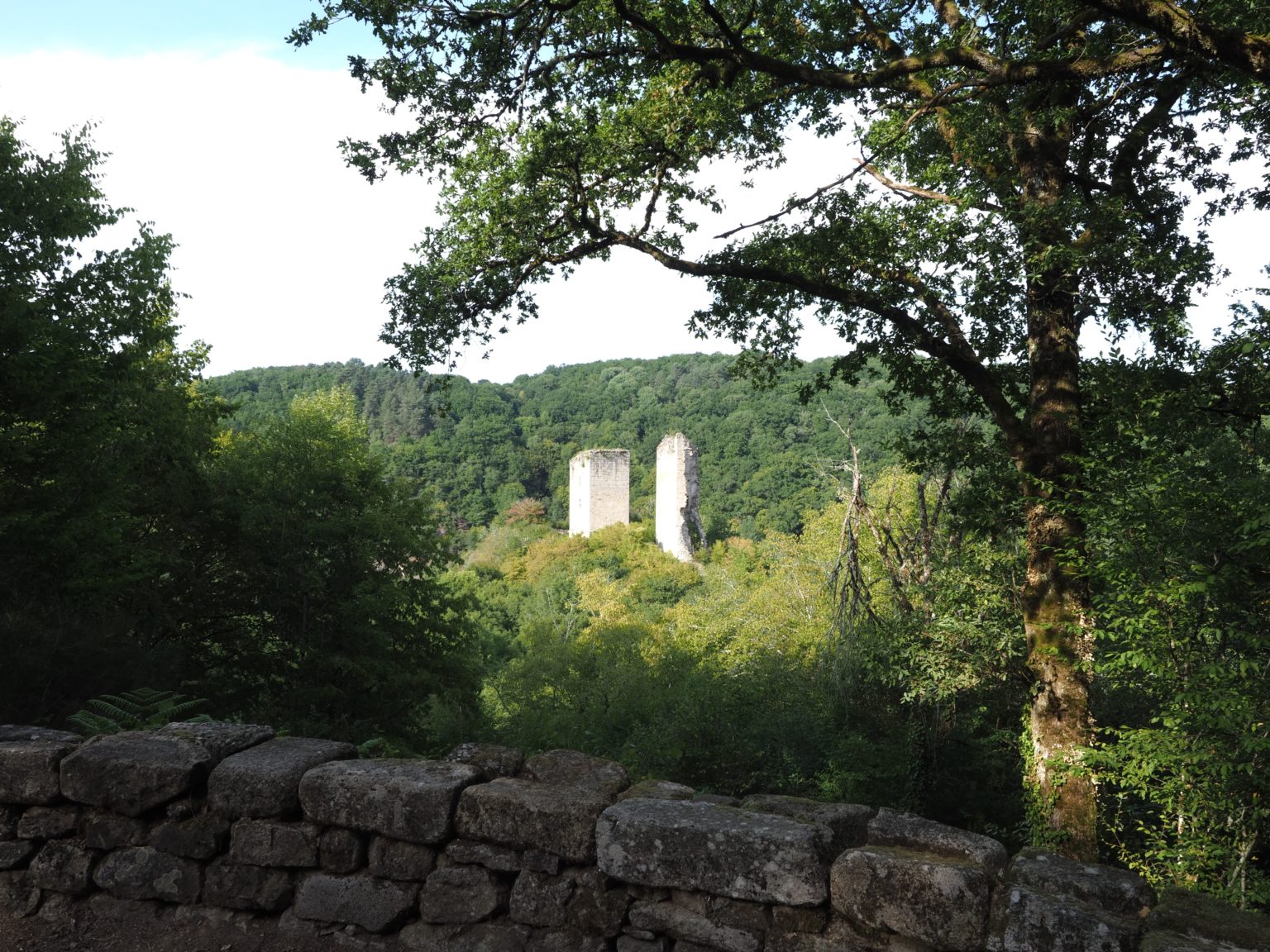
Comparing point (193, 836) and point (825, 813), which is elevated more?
point (825, 813)

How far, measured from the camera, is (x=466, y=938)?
3.37 m

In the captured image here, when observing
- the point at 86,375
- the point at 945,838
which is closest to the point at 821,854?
the point at 945,838

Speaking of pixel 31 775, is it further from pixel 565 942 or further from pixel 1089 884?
pixel 1089 884

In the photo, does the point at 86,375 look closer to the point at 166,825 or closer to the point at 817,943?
the point at 166,825

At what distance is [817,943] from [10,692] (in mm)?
7029

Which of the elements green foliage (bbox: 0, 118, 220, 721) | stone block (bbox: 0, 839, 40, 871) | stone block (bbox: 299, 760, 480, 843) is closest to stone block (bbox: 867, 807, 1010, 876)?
stone block (bbox: 299, 760, 480, 843)

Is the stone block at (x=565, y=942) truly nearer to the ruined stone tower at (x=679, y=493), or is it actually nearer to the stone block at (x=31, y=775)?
the stone block at (x=31, y=775)

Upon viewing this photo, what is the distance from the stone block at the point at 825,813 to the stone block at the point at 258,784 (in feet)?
6.10

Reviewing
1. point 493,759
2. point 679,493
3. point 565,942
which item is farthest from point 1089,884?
point 679,493

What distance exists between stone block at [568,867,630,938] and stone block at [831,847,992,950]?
0.79 metres

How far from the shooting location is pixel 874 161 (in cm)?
1091

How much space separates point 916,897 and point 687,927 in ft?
2.70

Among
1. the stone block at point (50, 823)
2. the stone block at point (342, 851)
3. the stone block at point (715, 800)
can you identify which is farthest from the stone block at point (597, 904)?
the stone block at point (50, 823)

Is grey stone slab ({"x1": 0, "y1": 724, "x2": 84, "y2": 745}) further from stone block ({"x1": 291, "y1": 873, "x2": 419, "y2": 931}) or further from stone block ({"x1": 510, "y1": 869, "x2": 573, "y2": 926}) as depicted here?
stone block ({"x1": 510, "y1": 869, "x2": 573, "y2": 926})
